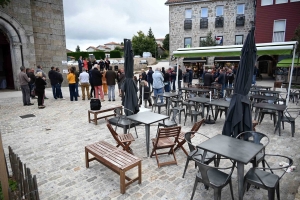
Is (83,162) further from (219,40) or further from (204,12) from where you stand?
(204,12)

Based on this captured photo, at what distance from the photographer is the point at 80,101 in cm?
1098

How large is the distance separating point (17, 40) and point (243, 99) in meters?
13.1

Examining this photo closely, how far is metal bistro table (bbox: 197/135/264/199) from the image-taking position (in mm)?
3035

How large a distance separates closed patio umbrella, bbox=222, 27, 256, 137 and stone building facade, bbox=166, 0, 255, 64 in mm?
23145

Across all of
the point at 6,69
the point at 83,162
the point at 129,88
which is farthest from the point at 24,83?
the point at 83,162

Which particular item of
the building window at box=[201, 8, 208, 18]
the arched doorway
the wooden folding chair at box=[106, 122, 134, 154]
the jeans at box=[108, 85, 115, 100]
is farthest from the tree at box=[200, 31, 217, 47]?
the wooden folding chair at box=[106, 122, 134, 154]

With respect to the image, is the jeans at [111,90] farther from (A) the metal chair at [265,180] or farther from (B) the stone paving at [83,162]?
(A) the metal chair at [265,180]

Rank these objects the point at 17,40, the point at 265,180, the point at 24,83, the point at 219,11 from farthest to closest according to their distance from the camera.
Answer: the point at 219,11
the point at 17,40
the point at 24,83
the point at 265,180

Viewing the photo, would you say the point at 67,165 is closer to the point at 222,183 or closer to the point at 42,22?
the point at 222,183

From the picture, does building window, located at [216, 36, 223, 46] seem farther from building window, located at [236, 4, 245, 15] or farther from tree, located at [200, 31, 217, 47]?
building window, located at [236, 4, 245, 15]

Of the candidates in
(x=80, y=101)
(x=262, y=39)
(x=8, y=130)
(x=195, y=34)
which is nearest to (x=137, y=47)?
(x=195, y=34)

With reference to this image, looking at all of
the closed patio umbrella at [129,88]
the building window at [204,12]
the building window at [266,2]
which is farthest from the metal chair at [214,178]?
the building window at [204,12]

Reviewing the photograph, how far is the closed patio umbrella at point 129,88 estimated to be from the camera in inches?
243

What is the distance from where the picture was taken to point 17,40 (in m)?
12.4
